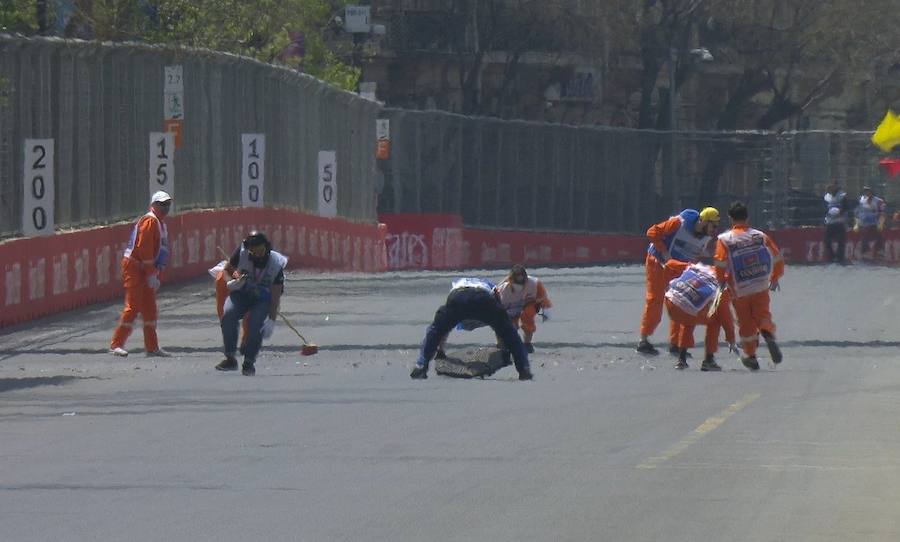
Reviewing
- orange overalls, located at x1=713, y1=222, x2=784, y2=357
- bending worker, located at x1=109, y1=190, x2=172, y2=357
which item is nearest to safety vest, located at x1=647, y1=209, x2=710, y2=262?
orange overalls, located at x1=713, y1=222, x2=784, y2=357

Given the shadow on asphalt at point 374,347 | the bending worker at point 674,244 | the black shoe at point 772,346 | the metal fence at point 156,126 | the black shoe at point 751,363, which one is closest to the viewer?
the black shoe at point 772,346

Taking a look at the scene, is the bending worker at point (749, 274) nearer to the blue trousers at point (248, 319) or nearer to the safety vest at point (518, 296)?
the safety vest at point (518, 296)

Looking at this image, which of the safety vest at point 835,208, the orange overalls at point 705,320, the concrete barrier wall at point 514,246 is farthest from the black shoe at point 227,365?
the safety vest at point 835,208

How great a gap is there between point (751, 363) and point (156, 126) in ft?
45.6

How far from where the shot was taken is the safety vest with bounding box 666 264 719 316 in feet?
63.6

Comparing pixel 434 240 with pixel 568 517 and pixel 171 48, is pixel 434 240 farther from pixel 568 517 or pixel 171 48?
pixel 568 517

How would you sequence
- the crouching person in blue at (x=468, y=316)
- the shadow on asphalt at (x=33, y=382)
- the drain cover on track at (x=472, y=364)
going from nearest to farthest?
the shadow on asphalt at (x=33, y=382), the crouching person in blue at (x=468, y=316), the drain cover on track at (x=472, y=364)

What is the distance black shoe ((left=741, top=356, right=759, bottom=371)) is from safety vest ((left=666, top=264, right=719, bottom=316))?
0.65m

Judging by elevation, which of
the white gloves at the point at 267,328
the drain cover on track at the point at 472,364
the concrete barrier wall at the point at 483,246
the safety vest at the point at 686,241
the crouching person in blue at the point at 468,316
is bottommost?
the concrete barrier wall at the point at 483,246

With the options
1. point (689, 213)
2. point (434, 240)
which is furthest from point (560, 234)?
point (689, 213)

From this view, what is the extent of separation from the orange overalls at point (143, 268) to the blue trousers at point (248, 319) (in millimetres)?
1728

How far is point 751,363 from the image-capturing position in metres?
19.5

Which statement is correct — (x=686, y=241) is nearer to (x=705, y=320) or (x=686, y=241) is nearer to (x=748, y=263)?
(x=705, y=320)

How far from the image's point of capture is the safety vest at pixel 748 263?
19.2m
